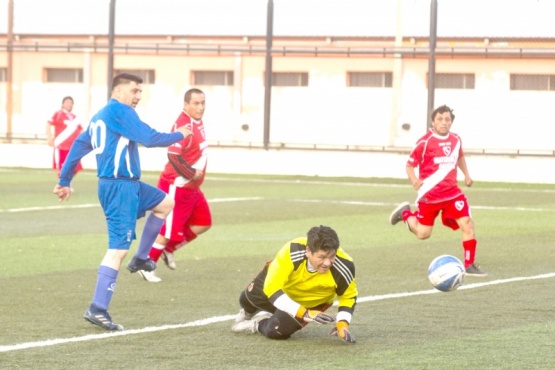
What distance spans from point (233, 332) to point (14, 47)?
27437 mm

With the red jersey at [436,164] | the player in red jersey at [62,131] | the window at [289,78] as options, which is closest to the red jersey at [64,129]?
the player in red jersey at [62,131]

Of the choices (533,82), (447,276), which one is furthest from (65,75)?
(447,276)

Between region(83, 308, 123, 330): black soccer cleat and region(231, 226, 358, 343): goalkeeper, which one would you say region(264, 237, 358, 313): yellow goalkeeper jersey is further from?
region(83, 308, 123, 330): black soccer cleat

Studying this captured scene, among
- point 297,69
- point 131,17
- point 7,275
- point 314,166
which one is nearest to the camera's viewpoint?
point 7,275

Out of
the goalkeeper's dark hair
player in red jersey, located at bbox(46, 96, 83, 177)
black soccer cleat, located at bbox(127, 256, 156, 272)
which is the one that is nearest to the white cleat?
black soccer cleat, located at bbox(127, 256, 156, 272)

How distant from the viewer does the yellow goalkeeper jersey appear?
884 centimetres

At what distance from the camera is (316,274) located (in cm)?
891

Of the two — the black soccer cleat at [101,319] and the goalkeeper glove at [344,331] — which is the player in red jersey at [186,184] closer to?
the black soccer cleat at [101,319]

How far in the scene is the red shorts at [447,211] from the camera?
13.9 metres

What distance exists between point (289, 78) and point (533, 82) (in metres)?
6.26

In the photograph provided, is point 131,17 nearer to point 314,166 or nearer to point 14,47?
point 14,47

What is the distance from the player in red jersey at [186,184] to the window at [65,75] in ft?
81.2

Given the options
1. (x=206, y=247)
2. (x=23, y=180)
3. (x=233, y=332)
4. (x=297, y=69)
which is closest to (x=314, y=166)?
(x=297, y=69)

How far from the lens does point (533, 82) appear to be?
32188mm
